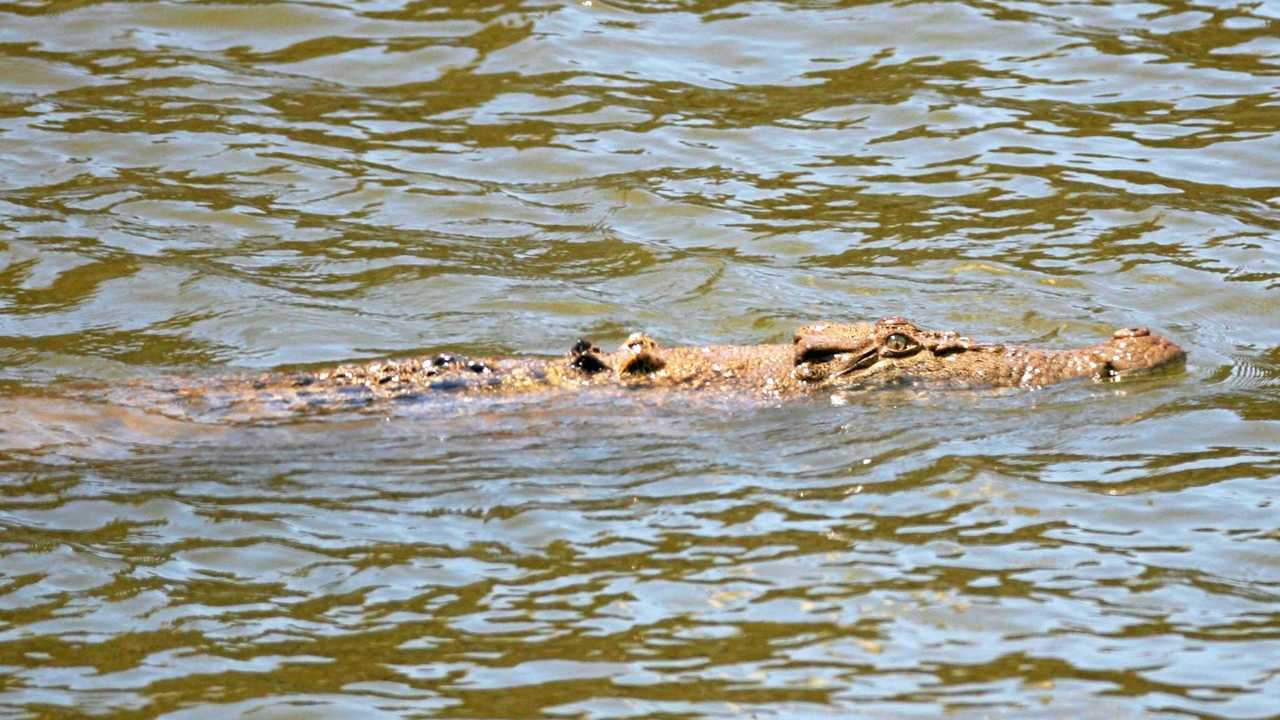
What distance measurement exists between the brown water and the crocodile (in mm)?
162

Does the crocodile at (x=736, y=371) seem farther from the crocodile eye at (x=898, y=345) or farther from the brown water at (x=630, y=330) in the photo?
the brown water at (x=630, y=330)

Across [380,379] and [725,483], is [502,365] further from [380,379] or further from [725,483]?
[725,483]

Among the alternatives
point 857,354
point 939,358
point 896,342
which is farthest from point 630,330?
point 939,358

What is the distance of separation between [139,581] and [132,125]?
23.0ft

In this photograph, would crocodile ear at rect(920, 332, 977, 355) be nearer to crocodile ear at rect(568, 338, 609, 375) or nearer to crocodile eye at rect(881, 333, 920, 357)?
crocodile eye at rect(881, 333, 920, 357)

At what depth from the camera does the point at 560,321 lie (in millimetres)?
11117

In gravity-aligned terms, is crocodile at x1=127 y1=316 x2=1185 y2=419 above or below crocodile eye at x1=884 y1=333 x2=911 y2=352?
below

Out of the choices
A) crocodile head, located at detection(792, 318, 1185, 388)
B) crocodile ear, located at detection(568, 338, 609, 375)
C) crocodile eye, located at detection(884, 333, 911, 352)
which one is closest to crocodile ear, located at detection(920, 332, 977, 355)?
crocodile head, located at detection(792, 318, 1185, 388)

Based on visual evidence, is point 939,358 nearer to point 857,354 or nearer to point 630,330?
point 857,354

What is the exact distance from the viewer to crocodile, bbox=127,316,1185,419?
9.20 metres

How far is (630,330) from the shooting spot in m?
11.0

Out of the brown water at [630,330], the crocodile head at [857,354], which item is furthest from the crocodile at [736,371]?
the brown water at [630,330]

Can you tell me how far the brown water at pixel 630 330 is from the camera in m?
6.91

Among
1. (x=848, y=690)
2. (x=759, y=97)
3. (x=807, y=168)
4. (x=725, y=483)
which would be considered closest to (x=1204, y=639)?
(x=848, y=690)
